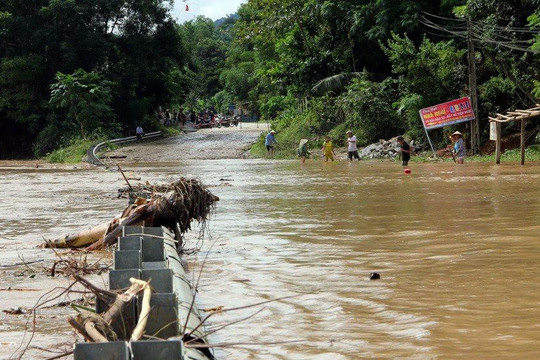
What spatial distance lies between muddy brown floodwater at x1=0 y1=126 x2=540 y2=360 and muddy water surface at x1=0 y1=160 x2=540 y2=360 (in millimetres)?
17

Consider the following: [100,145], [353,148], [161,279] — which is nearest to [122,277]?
[161,279]

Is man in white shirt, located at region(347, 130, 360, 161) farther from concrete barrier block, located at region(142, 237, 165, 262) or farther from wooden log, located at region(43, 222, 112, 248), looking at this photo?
concrete barrier block, located at region(142, 237, 165, 262)

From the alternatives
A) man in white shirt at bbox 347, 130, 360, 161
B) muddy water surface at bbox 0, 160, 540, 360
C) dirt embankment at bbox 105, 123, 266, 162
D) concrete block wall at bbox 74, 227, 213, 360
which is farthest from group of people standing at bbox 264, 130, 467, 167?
concrete block wall at bbox 74, 227, 213, 360

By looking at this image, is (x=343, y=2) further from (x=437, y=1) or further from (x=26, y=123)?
(x=26, y=123)

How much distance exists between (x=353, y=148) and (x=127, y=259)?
1022 inches

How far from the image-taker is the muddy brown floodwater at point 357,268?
5.56m

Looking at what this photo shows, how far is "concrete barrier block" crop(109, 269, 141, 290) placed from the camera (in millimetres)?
5348

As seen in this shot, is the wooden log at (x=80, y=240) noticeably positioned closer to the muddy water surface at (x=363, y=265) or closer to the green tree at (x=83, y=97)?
the muddy water surface at (x=363, y=265)

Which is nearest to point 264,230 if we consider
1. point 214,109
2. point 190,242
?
point 190,242

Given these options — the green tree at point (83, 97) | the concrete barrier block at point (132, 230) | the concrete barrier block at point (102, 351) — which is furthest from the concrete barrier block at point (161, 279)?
the green tree at point (83, 97)

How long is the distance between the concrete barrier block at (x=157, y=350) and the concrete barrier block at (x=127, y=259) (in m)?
2.32

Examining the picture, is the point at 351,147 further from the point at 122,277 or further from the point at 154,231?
the point at 122,277

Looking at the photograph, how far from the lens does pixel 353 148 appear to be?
3169cm

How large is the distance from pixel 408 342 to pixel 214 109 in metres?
89.1
